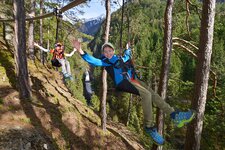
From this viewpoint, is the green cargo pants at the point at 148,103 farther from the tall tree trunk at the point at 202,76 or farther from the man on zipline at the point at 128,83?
the tall tree trunk at the point at 202,76

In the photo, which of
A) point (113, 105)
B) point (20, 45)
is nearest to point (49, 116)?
point (20, 45)

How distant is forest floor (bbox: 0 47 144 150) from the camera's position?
6.80m

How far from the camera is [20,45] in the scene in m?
8.88

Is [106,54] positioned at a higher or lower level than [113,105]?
higher

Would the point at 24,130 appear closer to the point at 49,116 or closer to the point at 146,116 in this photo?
the point at 49,116

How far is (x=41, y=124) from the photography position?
8.27 metres

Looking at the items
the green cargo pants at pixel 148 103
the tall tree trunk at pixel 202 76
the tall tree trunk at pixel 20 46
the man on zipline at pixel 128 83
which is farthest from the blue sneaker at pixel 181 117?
the tall tree trunk at pixel 20 46

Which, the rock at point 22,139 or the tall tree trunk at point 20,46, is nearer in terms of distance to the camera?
the rock at point 22,139

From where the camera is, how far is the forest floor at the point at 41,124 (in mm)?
6801

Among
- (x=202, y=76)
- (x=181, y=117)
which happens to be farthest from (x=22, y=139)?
(x=202, y=76)

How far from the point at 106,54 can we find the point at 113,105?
195 ft

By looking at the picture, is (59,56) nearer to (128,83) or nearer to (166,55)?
(166,55)

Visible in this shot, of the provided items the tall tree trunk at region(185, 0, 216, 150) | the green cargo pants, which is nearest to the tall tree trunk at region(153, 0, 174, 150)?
the tall tree trunk at region(185, 0, 216, 150)

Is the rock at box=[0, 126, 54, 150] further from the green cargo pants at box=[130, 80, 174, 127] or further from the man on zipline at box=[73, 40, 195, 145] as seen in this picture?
the green cargo pants at box=[130, 80, 174, 127]
